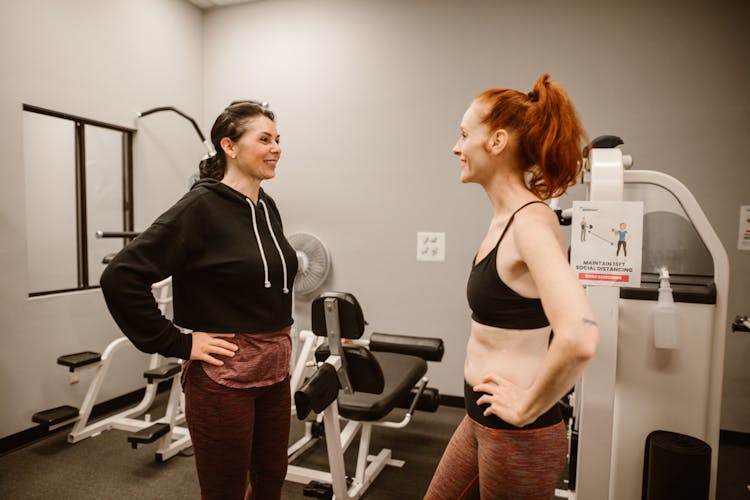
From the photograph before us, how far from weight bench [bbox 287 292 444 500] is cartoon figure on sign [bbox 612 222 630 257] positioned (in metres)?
0.80

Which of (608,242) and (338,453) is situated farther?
(338,453)

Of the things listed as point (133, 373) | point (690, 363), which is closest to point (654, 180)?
point (690, 363)

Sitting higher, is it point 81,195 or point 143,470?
point 81,195

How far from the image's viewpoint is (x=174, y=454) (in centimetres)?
264

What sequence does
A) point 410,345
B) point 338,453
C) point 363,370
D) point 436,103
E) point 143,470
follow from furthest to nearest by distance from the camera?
point 436,103 → point 410,345 → point 143,470 → point 338,453 → point 363,370

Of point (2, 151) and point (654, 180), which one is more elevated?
point (2, 151)

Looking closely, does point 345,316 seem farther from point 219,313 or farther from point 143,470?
point 143,470

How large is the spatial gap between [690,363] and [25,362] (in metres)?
3.25

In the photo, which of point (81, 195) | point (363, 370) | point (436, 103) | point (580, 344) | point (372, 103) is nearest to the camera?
point (580, 344)

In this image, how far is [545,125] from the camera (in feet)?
3.19

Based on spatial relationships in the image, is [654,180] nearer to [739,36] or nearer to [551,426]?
[551,426]

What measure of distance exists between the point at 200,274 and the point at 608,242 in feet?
3.66

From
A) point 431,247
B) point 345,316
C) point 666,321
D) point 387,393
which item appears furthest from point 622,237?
point 431,247

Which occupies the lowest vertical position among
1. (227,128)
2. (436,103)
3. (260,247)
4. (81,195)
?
(260,247)
